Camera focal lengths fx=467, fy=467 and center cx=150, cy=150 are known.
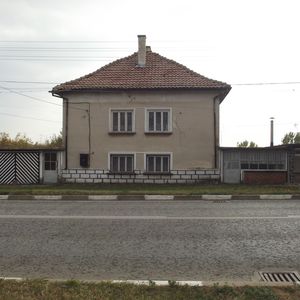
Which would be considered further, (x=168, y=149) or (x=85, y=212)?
(x=168, y=149)

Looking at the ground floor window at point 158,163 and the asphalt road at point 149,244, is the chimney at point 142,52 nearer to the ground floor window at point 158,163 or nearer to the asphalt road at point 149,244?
the ground floor window at point 158,163

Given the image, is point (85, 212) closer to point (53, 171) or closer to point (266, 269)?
point (266, 269)

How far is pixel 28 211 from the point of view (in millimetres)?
11891

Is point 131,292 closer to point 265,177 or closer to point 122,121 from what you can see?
point 265,177

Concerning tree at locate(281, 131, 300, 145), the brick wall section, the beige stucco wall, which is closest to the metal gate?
the beige stucco wall

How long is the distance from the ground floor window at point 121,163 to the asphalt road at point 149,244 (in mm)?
13947

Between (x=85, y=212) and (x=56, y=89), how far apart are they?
1549 centimetres

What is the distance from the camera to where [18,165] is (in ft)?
83.6

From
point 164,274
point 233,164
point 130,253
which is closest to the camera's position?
point 164,274

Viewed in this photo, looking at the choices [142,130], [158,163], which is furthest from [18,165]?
[158,163]

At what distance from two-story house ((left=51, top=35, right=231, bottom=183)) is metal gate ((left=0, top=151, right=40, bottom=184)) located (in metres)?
1.78

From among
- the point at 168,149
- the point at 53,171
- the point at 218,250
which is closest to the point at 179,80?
the point at 168,149

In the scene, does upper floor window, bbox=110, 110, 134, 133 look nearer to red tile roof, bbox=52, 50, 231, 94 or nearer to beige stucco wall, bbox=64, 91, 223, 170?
beige stucco wall, bbox=64, 91, 223, 170

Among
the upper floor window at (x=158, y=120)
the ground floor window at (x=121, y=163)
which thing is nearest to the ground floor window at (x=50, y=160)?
the ground floor window at (x=121, y=163)
